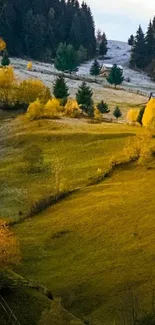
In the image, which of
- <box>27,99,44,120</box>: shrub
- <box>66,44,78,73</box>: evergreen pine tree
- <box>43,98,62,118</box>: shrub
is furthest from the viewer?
<box>66,44,78,73</box>: evergreen pine tree

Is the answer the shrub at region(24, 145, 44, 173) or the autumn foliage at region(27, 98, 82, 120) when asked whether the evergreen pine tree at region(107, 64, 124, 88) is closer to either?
the autumn foliage at region(27, 98, 82, 120)

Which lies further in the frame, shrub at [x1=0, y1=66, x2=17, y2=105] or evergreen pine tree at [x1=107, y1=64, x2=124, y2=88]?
evergreen pine tree at [x1=107, y1=64, x2=124, y2=88]

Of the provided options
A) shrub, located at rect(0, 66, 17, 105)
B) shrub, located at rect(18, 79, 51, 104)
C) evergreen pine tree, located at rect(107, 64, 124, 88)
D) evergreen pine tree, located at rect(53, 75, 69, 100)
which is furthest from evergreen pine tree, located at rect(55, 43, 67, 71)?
shrub, located at rect(18, 79, 51, 104)

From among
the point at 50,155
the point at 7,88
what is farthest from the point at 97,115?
the point at 50,155

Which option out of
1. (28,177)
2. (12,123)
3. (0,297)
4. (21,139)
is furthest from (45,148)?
(0,297)

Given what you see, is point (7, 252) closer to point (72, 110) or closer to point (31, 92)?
point (72, 110)

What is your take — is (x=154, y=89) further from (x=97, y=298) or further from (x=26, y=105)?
(x=97, y=298)
